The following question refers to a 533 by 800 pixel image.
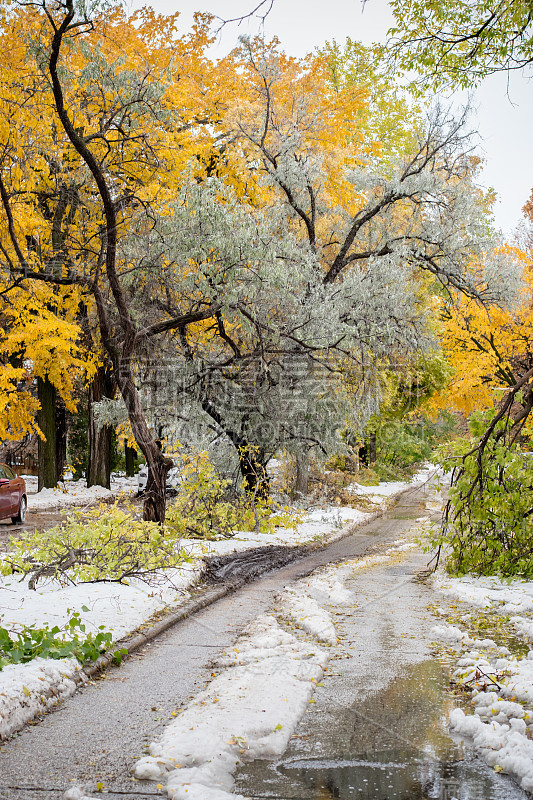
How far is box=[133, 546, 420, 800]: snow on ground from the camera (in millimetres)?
4301

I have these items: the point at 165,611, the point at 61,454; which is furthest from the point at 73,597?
the point at 61,454

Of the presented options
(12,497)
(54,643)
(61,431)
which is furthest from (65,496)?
(54,643)

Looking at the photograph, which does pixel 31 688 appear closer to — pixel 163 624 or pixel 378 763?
pixel 378 763

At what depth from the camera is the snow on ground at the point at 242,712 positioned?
14.1 feet

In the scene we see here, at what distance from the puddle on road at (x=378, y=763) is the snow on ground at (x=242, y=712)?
0.15m

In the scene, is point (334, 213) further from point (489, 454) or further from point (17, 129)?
point (489, 454)

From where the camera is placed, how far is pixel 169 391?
53.7ft

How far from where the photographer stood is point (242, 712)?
5305 mm

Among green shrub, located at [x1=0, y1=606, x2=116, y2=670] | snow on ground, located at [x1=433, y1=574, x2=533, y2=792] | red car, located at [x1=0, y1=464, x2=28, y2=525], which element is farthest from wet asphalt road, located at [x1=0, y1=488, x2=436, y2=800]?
red car, located at [x1=0, y1=464, x2=28, y2=525]

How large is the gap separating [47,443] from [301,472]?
32.6ft

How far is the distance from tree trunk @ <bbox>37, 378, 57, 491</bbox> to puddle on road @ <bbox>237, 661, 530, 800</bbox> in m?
22.4

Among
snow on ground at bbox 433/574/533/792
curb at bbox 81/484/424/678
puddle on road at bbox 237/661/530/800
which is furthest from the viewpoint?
curb at bbox 81/484/424/678

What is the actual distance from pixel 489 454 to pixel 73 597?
613 cm

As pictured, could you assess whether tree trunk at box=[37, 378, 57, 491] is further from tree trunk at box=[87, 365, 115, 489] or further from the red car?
the red car
